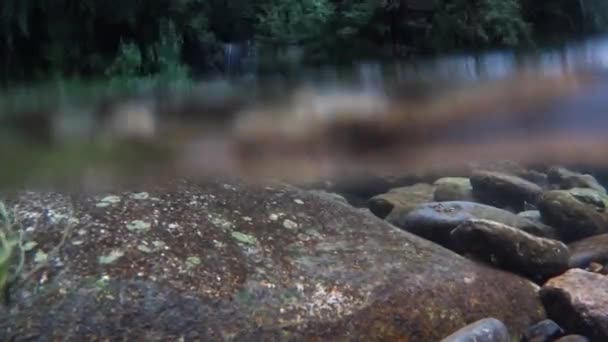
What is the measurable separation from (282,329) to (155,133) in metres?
0.99

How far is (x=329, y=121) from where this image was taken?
2.40 m

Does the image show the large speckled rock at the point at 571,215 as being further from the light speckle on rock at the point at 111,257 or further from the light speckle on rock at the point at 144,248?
the light speckle on rock at the point at 111,257

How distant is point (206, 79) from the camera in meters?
2.44

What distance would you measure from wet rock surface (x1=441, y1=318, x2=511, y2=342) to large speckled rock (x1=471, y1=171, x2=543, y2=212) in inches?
21.4

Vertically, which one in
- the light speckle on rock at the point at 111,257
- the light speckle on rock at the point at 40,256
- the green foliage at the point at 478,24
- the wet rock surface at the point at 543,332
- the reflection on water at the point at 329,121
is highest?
the green foliage at the point at 478,24

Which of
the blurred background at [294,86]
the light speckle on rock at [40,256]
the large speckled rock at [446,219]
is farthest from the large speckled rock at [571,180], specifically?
the light speckle on rock at [40,256]

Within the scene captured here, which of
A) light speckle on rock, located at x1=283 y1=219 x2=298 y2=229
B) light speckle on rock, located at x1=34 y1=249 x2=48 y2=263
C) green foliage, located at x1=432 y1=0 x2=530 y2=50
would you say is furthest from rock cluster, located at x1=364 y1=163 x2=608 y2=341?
light speckle on rock, located at x1=34 y1=249 x2=48 y2=263

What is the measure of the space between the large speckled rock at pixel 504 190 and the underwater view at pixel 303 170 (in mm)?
14

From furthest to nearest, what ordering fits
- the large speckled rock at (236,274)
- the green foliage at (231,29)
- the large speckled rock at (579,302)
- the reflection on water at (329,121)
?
1. the large speckled rock at (579,302)
2. the large speckled rock at (236,274)
3. the green foliage at (231,29)
4. the reflection on water at (329,121)

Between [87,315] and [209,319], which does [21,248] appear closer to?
[87,315]

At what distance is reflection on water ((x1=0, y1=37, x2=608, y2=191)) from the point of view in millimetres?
2295

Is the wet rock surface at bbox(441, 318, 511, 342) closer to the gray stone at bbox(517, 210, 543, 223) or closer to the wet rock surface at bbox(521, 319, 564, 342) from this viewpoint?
the wet rock surface at bbox(521, 319, 564, 342)

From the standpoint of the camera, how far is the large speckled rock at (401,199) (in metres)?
2.89

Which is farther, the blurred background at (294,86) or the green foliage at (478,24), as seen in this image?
the green foliage at (478,24)
